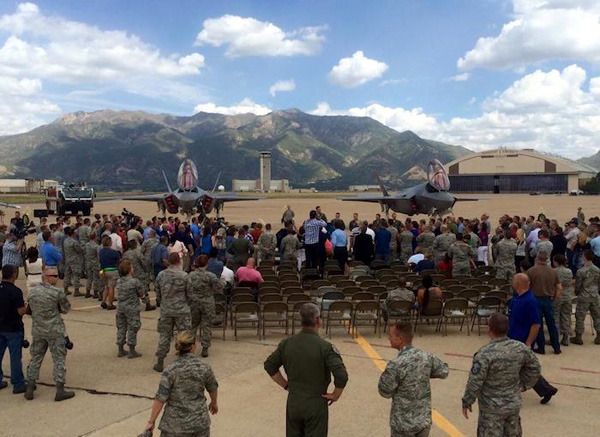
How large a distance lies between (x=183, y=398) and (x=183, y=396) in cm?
1

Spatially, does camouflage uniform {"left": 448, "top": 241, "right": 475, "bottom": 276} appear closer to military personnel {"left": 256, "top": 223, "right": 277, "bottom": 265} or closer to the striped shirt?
the striped shirt

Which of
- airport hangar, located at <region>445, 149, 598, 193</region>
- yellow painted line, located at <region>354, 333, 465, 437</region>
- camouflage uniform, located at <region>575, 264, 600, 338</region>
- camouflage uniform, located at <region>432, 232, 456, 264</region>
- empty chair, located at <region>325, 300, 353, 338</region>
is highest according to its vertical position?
airport hangar, located at <region>445, 149, 598, 193</region>

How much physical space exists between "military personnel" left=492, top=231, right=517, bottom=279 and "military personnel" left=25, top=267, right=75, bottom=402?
351 inches

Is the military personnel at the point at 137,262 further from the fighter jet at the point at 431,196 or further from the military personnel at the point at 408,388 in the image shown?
the fighter jet at the point at 431,196

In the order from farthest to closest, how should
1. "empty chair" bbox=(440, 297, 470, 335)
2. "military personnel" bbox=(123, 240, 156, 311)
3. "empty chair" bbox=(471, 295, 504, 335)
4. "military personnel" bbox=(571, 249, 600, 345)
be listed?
"military personnel" bbox=(123, 240, 156, 311)
"empty chair" bbox=(471, 295, 504, 335)
"empty chair" bbox=(440, 297, 470, 335)
"military personnel" bbox=(571, 249, 600, 345)

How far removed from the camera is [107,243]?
1088cm

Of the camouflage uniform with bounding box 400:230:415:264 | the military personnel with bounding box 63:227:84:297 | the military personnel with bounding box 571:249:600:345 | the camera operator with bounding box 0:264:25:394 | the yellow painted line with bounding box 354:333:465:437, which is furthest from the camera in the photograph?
the camouflage uniform with bounding box 400:230:415:264

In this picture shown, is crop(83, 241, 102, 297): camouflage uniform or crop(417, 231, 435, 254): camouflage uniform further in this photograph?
crop(417, 231, 435, 254): camouflage uniform

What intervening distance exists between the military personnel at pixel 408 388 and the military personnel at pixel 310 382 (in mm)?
365

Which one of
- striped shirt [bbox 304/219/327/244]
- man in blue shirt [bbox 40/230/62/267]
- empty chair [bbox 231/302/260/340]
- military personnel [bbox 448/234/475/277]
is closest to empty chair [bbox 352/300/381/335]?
empty chair [bbox 231/302/260/340]

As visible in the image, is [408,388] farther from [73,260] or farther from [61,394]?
[73,260]

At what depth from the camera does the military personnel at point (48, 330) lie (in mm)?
6320

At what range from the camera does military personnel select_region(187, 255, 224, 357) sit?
7934 millimetres

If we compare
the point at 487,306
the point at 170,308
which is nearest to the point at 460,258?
the point at 487,306
